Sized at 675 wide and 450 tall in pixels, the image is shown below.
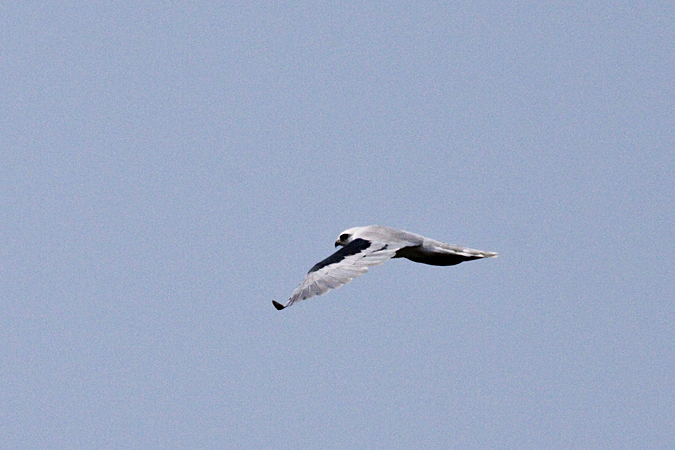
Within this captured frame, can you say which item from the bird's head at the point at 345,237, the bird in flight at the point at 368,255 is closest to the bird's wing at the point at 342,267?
the bird in flight at the point at 368,255

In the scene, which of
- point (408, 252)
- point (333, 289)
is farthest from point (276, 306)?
point (408, 252)

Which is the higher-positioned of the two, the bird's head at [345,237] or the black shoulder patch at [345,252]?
the bird's head at [345,237]

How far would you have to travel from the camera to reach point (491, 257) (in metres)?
31.5

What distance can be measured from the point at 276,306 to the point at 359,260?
107 inches

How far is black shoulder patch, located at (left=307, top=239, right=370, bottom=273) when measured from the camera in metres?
28.2

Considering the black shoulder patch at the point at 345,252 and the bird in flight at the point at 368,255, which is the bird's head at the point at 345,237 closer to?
the bird in flight at the point at 368,255

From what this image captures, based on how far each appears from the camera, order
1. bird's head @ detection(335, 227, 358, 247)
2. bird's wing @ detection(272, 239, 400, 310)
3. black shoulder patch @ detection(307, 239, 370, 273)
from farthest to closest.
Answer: bird's head @ detection(335, 227, 358, 247)
black shoulder patch @ detection(307, 239, 370, 273)
bird's wing @ detection(272, 239, 400, 310)

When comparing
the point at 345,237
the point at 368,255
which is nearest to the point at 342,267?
the point at 368,255

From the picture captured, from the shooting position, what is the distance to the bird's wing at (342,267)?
27047mm

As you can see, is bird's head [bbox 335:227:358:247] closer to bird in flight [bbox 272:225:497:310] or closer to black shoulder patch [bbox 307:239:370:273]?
bird in flight [bbox 272:225:497:310]

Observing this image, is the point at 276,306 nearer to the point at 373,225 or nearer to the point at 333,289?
the point at 333,289

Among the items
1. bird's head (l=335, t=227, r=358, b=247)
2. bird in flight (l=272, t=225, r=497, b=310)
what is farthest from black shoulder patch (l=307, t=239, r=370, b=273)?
bird's head (l=335, t=227, r=358, b=247)

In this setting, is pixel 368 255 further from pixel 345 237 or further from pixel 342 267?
pixel 345 237

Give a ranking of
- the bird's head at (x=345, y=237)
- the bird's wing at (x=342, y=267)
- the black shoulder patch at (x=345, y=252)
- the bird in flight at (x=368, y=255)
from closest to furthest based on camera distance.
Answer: the bird's wing at (x=342, y=267)
the bird in flight at (x=368, y=255)
the black shoulder patch at (x=345, y=252)
the bird's head at (x=345, y=237)
